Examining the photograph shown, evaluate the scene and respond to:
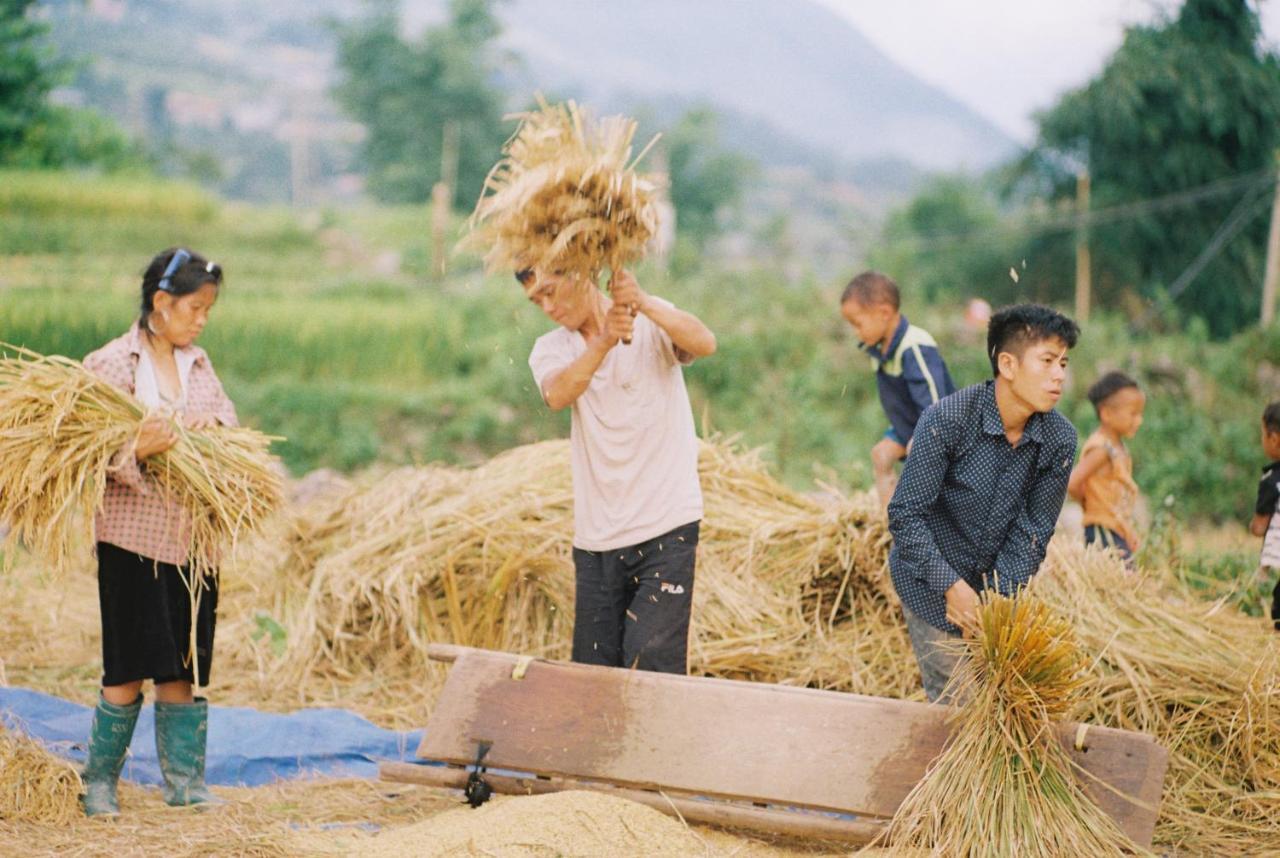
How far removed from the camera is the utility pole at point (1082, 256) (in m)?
15.8

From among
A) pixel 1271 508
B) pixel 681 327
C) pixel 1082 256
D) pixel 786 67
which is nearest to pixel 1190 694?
pixel 1271 508

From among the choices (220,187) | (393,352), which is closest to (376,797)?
(393,352)

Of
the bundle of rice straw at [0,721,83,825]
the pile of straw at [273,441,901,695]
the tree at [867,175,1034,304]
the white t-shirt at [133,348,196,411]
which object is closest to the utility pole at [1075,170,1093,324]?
the tree at [867,175,1034,304]

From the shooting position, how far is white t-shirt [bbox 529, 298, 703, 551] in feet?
11.5

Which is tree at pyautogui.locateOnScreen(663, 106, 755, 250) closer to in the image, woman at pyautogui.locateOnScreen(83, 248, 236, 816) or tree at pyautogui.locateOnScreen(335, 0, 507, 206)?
tree at pyautogui.locateOnScreen(335, 0, 507, 206)

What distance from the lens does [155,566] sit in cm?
355

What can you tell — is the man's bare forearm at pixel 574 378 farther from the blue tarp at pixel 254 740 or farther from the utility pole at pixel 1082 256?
the utility pole at pixel 1082 256

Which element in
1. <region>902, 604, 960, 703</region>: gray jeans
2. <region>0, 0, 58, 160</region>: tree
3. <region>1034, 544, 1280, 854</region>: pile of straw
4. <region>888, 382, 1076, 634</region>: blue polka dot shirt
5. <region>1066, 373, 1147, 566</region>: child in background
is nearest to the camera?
<region>888, 382, 1076, 634</region>: blue polka dot shirt

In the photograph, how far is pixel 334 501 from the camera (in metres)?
5.75

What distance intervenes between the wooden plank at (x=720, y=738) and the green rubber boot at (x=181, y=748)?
2.30 ft

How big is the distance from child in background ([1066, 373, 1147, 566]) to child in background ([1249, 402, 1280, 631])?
558 millimetres

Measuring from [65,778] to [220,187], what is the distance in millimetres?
29319

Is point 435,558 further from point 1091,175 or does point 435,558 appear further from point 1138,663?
point 1091,175

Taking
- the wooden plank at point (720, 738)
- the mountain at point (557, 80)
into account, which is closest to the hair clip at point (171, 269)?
the wooden plank at point (720, 738)
